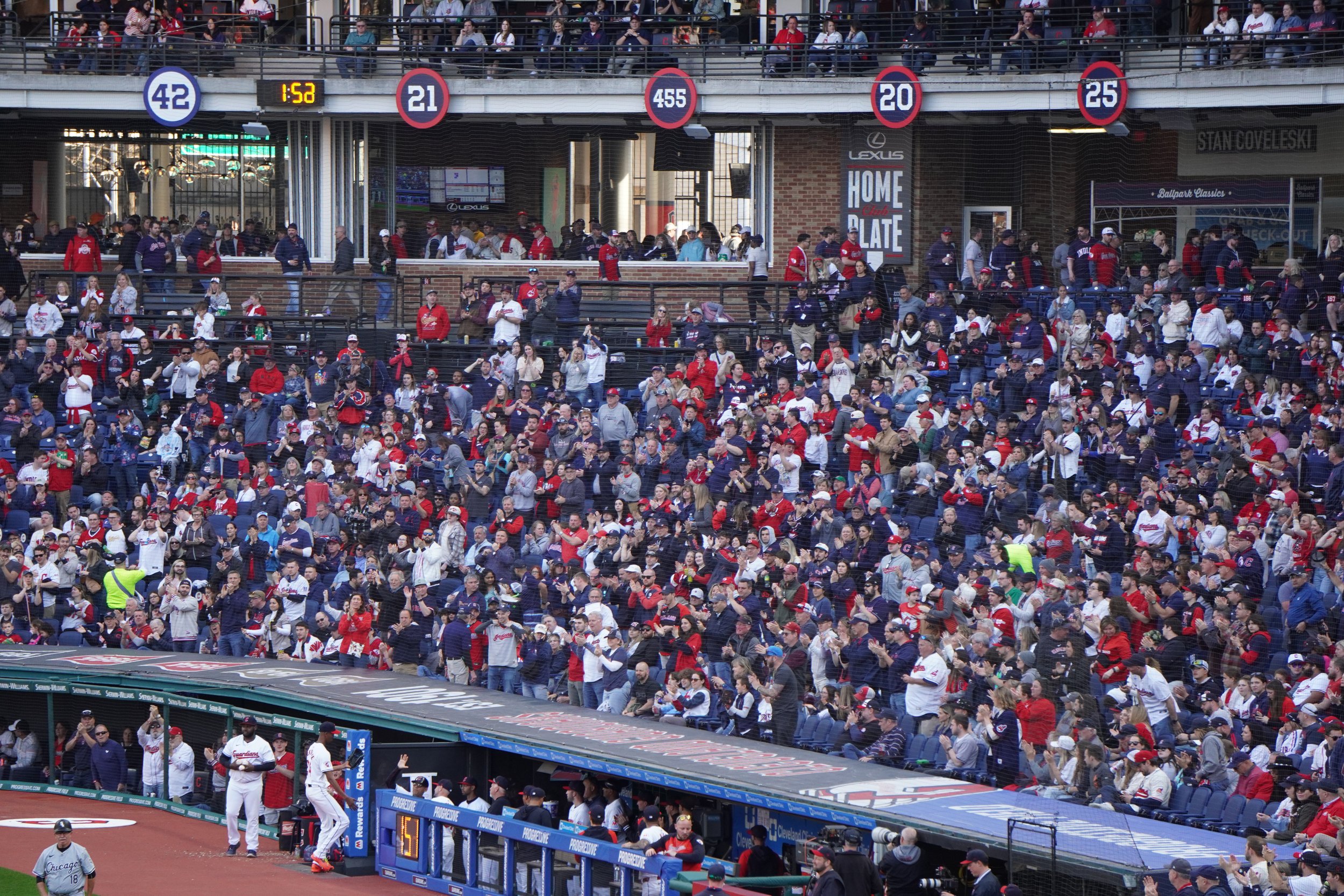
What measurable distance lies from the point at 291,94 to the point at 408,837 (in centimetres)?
1486

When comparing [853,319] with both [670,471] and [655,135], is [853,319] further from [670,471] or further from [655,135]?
[655,135]

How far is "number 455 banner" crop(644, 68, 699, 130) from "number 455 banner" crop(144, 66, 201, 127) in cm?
686

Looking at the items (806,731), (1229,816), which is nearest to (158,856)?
(806,731)

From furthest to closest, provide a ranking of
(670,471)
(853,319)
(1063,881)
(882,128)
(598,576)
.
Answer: (882,128), (853,319), (670,471), (598,576), (1063,881)

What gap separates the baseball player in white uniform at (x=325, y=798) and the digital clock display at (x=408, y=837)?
22.4 inches

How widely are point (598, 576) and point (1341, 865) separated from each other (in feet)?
31.3

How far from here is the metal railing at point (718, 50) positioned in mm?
24094

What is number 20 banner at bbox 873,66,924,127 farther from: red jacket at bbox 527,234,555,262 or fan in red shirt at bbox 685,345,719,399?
red jacket at bbox 527,234,555,262

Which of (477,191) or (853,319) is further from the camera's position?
(477,191)

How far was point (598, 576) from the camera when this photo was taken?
18922mm

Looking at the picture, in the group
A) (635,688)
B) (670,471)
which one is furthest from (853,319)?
(635,688)

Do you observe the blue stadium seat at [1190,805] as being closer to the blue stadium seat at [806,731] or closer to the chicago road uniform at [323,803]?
the blue stadium seat at [806,731]

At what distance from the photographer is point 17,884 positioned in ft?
52.4

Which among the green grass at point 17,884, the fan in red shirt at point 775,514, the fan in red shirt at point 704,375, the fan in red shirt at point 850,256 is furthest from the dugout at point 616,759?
the fan in red shirt at point 850,256
